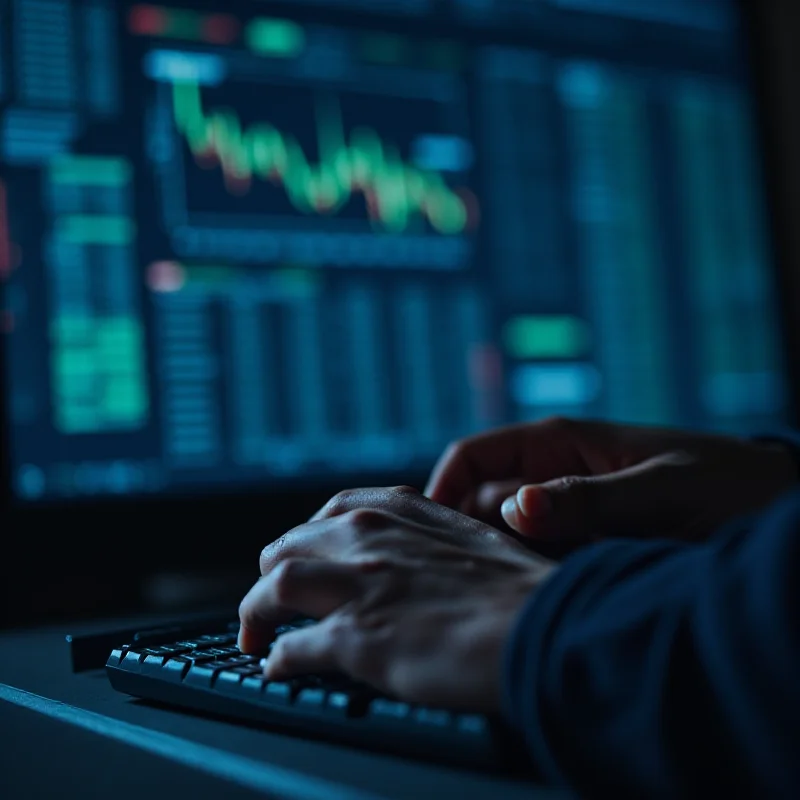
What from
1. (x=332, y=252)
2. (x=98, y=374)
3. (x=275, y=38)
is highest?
(x=275, y=38)

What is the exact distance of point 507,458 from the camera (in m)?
0.73

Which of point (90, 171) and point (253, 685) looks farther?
point (90, 171)

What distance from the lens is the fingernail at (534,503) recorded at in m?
0.55

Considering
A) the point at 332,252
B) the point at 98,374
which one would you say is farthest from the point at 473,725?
the point at 332,252

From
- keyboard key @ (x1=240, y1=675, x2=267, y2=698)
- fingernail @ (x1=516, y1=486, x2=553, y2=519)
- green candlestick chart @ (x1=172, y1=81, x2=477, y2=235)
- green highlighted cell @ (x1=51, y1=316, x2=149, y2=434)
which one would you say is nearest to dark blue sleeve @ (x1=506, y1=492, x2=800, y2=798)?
keyboard key @ (x1=240, y1=675, x2=267, y2=698)

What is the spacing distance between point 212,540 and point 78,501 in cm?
13

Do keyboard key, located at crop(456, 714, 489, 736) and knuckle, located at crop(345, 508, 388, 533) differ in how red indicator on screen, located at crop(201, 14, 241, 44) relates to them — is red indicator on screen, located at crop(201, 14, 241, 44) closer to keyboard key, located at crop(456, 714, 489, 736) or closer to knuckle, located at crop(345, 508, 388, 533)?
knuckle, located at crop(345, 508, 388, 533)

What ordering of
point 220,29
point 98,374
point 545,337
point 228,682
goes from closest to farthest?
point 228,682
point 98,374
point 220,29
point 545,337

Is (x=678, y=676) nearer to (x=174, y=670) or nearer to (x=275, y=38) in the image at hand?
(x=174, y=670)

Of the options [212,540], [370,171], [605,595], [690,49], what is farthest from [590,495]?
[690,49]

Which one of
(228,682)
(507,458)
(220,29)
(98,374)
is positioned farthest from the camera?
(220,29)

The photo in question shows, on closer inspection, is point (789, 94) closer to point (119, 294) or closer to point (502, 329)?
point (502, 329)

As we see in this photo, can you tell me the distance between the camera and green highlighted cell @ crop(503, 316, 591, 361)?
1.10 metres

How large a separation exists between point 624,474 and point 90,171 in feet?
1.80
